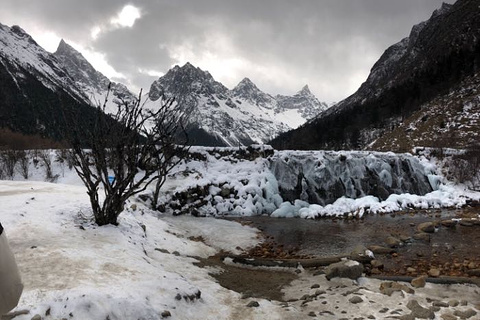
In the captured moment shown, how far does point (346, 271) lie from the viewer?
28.2 ft

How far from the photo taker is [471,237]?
13.9m

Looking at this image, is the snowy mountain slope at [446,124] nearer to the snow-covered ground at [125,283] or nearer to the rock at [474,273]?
the rock at [474,273]

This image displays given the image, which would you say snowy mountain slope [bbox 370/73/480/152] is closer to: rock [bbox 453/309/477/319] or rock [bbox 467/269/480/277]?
rock [bbox 467/269/480/277]

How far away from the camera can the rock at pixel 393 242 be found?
12.8 m

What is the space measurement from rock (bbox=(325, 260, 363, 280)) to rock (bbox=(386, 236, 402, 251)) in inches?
195

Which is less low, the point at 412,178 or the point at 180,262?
the point at 412,178

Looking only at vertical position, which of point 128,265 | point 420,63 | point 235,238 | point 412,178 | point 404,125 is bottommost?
point 235,238

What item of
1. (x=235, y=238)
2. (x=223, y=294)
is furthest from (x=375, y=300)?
(x=235, y=238)

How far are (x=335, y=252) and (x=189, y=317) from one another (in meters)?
8.00

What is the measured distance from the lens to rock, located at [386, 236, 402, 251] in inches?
505

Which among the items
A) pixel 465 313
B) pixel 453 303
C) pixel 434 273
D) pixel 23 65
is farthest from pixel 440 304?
pixel 23 65

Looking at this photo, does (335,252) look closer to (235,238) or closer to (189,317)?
(235,238)

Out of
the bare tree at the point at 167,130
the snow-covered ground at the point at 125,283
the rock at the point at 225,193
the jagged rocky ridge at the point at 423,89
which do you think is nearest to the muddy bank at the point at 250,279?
the snow-covered ground at the point at 125,283

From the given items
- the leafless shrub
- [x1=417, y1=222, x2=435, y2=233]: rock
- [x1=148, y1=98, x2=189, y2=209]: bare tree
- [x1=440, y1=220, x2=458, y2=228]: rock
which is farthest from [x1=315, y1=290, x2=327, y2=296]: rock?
the leafless shrub
